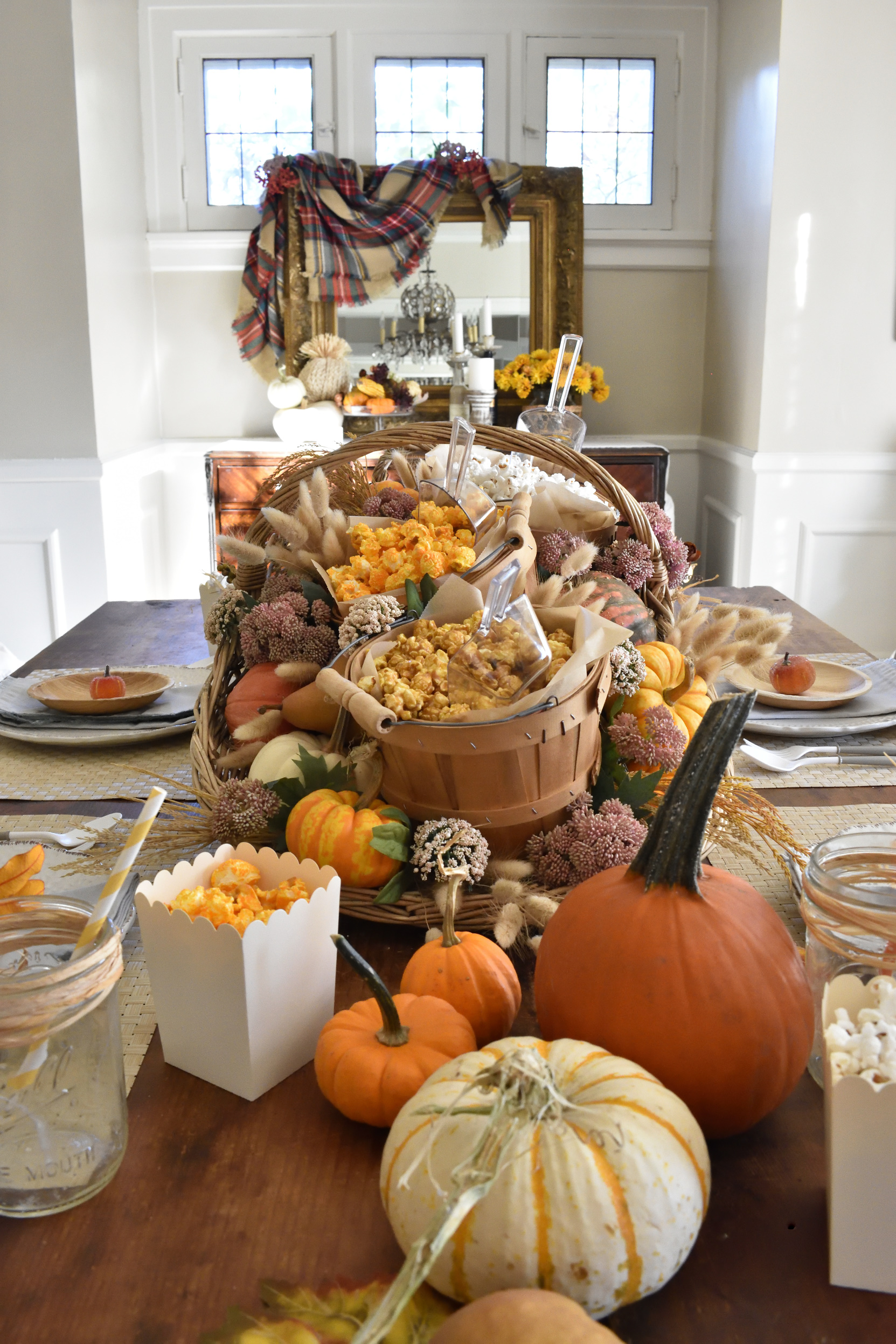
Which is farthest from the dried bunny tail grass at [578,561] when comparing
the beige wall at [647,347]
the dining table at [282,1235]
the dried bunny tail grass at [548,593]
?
the beige wall at [647,347]

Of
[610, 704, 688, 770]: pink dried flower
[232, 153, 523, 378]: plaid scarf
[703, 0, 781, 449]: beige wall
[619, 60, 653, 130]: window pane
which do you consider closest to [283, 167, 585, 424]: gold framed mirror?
[232, 153, 523, 378]: plaid scarf

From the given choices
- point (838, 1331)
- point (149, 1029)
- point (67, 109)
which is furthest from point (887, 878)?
point (67, 109)

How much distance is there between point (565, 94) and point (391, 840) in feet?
12.2

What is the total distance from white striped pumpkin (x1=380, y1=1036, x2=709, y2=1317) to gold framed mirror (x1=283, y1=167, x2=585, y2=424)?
3481 mm

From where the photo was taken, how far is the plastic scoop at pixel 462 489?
1.12 m

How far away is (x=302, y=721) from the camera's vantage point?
1.01 metres

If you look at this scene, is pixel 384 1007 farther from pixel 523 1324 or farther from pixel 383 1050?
pixel 523 1324

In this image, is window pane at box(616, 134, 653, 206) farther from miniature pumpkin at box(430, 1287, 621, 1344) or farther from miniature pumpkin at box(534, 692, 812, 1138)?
miniature pumpkin at box(430, 1287, 621, 1344)

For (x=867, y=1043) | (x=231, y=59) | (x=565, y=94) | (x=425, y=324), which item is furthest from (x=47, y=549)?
(x=867, y=1043)

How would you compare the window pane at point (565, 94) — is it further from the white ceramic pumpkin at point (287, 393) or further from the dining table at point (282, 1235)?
the dining table at point (282, 1235)

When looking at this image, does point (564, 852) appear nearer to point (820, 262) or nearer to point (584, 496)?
point (584, 496)

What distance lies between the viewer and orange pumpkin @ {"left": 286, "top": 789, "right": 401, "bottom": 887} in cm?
82

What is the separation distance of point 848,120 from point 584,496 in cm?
275

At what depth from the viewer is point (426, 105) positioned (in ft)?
12.4
